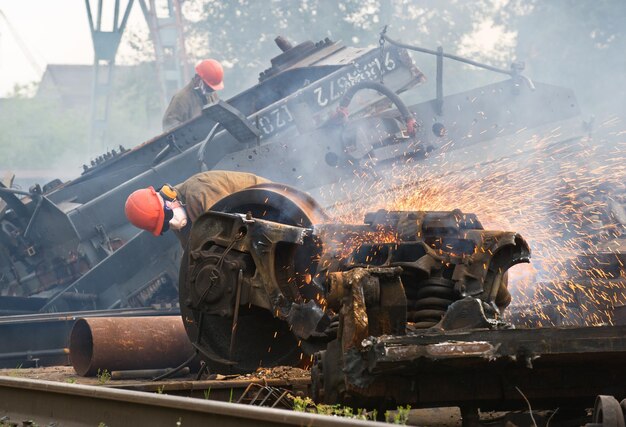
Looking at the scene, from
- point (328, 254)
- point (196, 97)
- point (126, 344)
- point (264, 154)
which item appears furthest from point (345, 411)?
point (196, 97)

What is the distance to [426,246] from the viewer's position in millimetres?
5527

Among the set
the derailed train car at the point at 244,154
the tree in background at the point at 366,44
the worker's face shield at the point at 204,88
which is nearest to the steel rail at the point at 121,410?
the derailed train car at the point at 244,154

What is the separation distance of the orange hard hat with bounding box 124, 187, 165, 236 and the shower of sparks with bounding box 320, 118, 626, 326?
148 centimetres

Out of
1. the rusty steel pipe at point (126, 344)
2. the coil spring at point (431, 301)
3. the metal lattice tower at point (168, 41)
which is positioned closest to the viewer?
the coil spring at point (431, 301)

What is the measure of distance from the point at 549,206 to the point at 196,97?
708 cm

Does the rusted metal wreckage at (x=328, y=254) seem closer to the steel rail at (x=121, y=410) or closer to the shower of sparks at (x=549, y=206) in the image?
the shower of sparks at (x=549, y=206)

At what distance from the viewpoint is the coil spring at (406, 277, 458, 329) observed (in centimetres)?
536

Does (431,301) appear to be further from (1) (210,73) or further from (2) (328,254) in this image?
(1) (210,73)

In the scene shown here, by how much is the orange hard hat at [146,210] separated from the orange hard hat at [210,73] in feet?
21.6

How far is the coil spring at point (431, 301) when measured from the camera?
5.36 metres

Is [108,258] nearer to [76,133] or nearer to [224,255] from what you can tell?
[224,255]

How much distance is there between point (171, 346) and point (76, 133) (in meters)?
37.8

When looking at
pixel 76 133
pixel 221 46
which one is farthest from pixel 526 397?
pixel 76 133

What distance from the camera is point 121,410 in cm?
452
